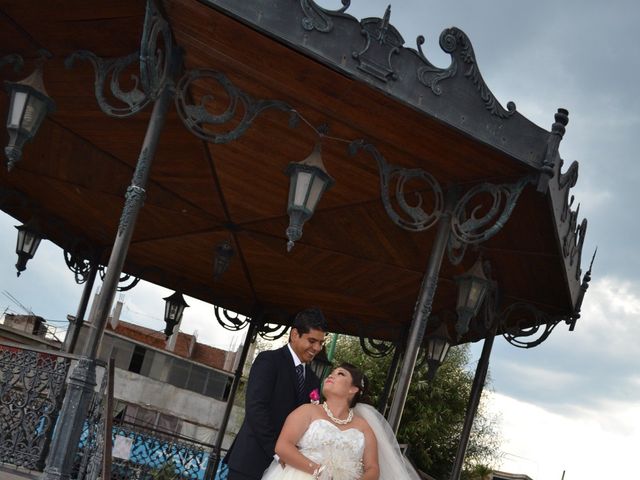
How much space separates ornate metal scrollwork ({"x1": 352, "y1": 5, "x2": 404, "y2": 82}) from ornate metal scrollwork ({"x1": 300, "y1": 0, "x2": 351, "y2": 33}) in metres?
0.29

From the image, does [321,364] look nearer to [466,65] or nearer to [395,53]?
[466,65]

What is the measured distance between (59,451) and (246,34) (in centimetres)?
352

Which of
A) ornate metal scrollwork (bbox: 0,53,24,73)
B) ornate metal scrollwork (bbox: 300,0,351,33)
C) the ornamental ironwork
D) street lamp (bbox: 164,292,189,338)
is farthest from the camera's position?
street lamp (bbox: 164,292,189,338)

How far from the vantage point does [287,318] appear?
16.7 meters

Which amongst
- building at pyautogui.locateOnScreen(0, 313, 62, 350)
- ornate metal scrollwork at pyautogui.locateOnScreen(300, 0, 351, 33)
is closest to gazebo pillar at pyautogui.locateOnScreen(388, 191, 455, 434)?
ornate metal scrollwork at pyautogui.locateOnScreen(300, 0, 351, 33)

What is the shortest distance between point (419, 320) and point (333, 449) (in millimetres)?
2292

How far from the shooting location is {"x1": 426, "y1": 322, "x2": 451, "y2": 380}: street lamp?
12711 mm

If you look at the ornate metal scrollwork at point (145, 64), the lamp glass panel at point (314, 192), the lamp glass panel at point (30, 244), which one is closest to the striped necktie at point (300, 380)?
the lamp glass panel at point (314, 192)

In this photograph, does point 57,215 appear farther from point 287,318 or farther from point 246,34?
point 246,34

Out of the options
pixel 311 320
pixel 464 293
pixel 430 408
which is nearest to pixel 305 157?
pixel 464 293

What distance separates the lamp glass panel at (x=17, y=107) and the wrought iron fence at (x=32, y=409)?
208 centimetres

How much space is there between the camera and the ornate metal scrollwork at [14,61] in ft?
27.1

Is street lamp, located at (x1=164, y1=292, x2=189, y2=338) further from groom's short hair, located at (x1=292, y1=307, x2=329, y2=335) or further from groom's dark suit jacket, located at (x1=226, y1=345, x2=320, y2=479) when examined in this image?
groom's short hair, located at (x1=292, y1=307, x2=329, y2=335)

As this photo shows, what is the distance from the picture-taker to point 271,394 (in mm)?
5949
